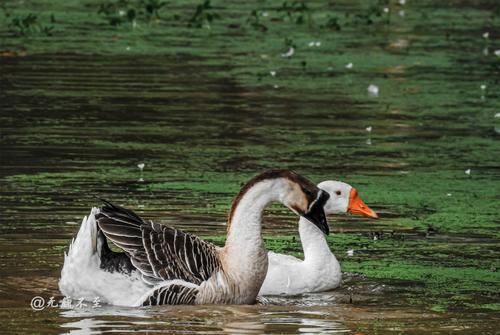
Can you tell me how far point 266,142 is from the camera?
18312mm

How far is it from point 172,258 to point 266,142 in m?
7.13

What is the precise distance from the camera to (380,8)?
1294 inches

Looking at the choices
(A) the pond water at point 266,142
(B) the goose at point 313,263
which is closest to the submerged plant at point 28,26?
(A) the pond water at point 266,142

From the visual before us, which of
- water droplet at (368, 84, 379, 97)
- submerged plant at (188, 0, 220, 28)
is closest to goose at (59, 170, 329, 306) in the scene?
water droplet at (368, 84, 379, 97)

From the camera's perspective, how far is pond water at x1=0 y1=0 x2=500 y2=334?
11.5 m

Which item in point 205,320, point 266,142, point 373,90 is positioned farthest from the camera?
point 373,90

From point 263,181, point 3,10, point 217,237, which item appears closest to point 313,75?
point 3,10

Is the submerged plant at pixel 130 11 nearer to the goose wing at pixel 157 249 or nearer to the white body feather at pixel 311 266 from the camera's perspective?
the white body feather at pixel 311 266

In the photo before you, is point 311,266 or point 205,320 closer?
point 205,320

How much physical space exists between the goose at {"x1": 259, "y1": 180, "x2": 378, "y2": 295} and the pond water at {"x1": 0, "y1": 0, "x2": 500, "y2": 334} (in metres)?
0.18

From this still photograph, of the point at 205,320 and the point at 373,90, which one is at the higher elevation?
the point at 373,90

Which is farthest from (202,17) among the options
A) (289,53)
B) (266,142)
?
(266,142)

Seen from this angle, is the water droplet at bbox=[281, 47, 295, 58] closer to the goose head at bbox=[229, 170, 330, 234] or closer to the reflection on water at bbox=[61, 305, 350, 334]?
the goose head at bbox=[229, 170, 330, 234]

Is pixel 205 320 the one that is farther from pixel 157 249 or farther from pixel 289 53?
pixel 289 53
